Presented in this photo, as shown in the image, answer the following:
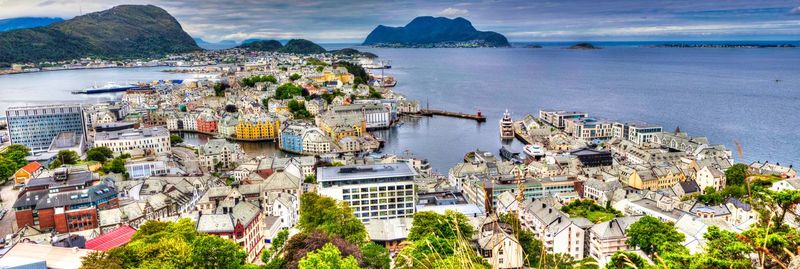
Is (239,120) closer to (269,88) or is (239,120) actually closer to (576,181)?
(269,88)

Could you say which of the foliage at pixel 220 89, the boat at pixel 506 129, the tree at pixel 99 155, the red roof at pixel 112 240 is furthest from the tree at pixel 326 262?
the foliage at pixel 220 89

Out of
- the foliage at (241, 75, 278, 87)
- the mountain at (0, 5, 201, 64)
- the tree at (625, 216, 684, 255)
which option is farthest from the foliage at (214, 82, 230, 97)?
the mountain at (0, 5, 201, 64)

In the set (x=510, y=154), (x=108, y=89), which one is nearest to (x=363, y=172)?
(x=510, y=154)

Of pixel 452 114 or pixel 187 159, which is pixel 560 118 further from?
pixel 187 159

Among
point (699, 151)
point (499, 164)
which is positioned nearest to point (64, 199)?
point (499, 164)

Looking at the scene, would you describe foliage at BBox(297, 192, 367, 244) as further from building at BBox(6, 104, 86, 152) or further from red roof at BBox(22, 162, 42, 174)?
building at BBox(6, 104, 86, 152)

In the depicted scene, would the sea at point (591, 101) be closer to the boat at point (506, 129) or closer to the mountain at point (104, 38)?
the boat at point (506, 129)

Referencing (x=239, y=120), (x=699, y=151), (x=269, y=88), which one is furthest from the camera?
(x=269, y=88)
